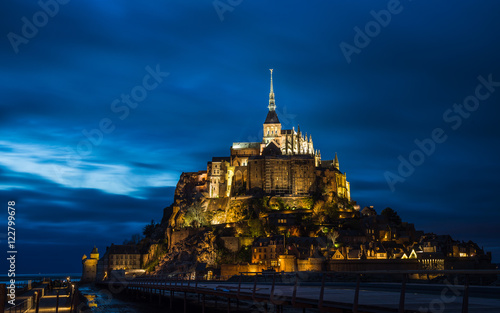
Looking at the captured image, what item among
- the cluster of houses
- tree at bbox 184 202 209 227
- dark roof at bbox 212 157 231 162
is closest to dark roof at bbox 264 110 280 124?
dark roof at bbox 212 157 231 162

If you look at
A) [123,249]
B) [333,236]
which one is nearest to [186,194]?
[123,249]

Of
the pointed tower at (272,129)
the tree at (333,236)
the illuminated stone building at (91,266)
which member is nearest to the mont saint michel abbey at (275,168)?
the pointed tower at (272,129)

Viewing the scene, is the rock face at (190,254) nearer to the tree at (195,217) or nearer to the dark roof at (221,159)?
the tree at (195,217)

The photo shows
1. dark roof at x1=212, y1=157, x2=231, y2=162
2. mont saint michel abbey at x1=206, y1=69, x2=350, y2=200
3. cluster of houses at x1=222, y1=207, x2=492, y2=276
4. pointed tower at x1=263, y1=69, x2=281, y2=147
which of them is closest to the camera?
cluster of houses at x1=222, y1=207, x2=492, y2=276

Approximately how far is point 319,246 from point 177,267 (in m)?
25.2

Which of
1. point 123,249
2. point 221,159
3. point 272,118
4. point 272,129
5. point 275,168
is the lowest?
point 123,249

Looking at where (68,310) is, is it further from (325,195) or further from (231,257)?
(325,195)

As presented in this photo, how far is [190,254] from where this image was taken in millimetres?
91250

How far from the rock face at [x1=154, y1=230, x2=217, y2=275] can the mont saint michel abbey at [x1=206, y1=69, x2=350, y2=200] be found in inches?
779

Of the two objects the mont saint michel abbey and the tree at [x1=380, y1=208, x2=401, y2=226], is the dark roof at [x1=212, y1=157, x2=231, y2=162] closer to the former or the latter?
the mont saint michel abbey

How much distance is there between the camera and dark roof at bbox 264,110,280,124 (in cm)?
12800

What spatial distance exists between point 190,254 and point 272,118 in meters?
49.2

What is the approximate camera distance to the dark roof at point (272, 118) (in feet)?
420

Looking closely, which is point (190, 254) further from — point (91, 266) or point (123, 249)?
point (91, 266)
